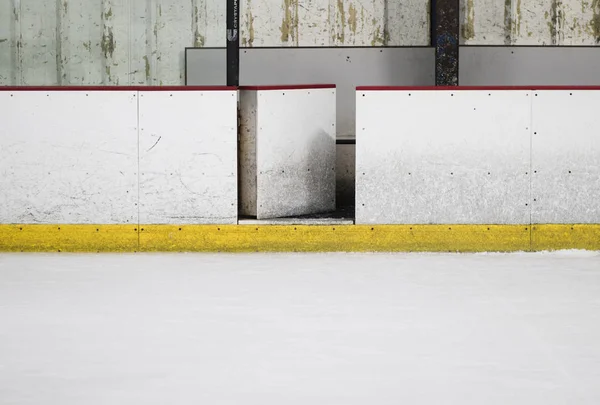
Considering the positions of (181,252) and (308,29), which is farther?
(308,29)

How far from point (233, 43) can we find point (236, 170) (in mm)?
3070

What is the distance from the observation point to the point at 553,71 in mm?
11828

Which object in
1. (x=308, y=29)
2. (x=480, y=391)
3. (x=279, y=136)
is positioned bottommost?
(x=480, y=391)

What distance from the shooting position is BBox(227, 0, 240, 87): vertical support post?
11.5 metres

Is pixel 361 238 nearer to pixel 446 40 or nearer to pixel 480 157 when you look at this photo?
pixel 480 157

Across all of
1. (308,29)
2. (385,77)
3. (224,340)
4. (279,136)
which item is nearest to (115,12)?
(308,29)

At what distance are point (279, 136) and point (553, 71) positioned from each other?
13.1 ft

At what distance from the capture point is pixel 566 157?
888 centimetres

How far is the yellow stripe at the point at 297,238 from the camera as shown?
8883mm

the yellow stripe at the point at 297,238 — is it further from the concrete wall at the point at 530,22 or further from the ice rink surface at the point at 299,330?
the concrete wall at the point at 530,22

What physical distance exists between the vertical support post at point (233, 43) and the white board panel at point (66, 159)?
286cm

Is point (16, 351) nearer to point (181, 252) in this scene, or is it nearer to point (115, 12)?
point (181, 252)

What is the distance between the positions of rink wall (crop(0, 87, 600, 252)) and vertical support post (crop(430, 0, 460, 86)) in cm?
247

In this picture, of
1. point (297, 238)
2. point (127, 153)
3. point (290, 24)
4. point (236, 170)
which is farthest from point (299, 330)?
point (290, 24)
